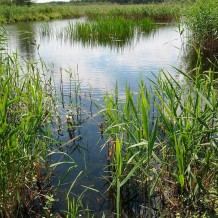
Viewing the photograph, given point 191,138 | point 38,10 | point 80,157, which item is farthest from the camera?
point 38,10

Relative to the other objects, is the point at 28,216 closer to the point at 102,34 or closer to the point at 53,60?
the point at 53,60

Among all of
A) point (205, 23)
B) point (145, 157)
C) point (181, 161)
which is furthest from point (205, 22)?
point (145, 157)

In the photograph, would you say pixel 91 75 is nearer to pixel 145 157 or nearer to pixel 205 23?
pixel 205 23

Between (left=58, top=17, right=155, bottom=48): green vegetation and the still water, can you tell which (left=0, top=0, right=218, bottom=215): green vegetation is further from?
(left=58, top=17, right=155, bottom=48): green vegetation

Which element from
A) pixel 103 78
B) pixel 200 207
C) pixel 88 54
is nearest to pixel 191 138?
pixel 200 207

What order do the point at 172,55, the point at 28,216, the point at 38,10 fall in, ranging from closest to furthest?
the point at 28,216 → the point at 172,55 → the point at 38,10

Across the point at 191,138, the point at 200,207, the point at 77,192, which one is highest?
the point at 191,138

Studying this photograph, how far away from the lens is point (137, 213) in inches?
111

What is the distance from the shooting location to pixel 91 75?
7879mm

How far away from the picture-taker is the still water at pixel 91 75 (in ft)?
11.2

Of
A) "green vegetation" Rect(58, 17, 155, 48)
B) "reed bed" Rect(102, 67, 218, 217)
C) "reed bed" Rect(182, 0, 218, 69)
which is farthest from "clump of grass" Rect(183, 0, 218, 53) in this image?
"reed bed" Rect(102, 67, 218, 217)

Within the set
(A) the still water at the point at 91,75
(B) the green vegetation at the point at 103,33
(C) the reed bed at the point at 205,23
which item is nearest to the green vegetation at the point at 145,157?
(A) the still water at the point at 91,75

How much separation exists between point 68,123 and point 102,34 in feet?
32.8

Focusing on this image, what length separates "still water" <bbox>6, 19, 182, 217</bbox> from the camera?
3.43m
